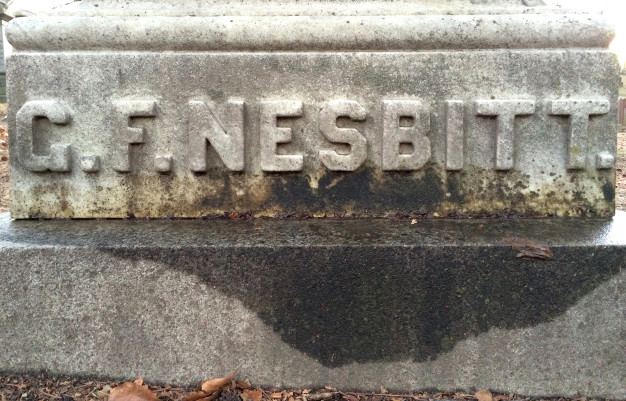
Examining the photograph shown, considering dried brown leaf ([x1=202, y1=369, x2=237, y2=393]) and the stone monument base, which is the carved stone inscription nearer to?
the stone monument base

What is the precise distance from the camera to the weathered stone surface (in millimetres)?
1982

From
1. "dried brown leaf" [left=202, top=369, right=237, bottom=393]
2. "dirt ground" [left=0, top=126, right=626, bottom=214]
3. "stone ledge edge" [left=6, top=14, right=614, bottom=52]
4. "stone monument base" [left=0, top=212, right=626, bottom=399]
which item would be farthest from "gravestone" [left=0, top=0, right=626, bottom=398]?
"dirt ground" [left=0, top=126, right=626, bottom=214]

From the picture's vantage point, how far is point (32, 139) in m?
2.00

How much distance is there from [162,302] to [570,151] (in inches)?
64.8

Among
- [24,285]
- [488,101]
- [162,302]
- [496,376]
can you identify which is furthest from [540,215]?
Result: [24,285]

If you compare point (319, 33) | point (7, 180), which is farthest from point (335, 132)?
point (7, 180)

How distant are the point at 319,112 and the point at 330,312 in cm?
78

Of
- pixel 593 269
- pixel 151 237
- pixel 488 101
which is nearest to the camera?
pixel 593 269

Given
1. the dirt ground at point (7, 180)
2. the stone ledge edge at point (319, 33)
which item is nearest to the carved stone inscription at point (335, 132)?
the stone ledge edge at point (319, 33)

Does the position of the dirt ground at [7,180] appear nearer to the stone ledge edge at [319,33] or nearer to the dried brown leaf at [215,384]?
the stone ledge edge at [319,33]

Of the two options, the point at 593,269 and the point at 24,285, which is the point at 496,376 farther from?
the point at 24,285

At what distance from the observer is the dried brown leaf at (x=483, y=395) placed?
5.50 feet

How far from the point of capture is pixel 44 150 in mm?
2029

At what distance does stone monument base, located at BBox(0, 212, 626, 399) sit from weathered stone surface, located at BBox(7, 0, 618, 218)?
0.34 metres
